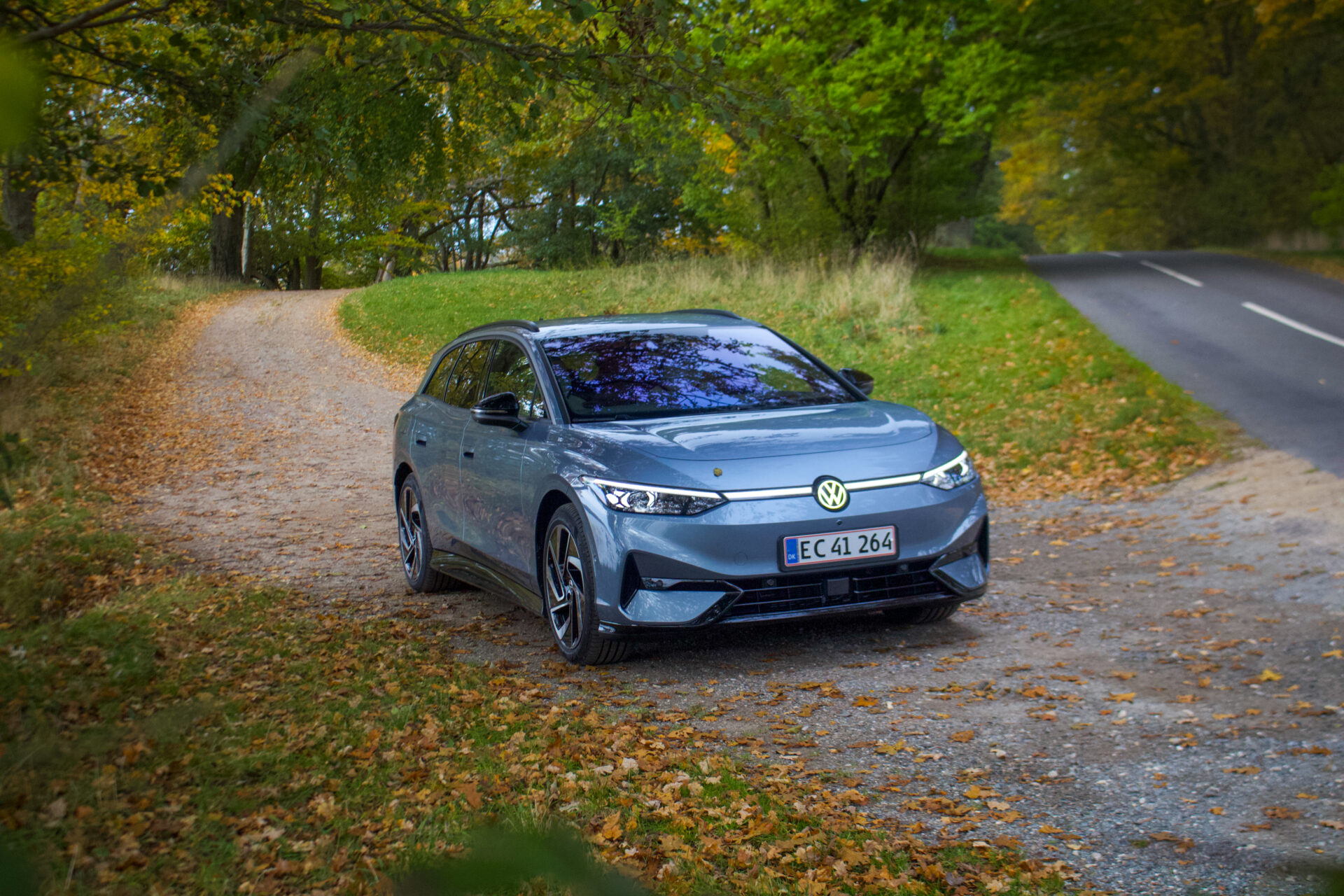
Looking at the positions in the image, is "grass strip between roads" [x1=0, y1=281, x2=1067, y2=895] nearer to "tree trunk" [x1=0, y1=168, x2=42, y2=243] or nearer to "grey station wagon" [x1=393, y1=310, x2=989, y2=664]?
"grey station wagon" [x1=393, y1=310, x2=989, y2=664]

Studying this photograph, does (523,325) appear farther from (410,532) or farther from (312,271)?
(312,271)

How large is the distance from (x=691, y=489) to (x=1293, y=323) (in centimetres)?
1561

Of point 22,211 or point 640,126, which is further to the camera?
point 640,126

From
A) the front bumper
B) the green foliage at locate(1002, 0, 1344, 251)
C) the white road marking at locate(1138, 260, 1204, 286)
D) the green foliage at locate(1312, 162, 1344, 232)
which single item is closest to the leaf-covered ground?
the front bumper

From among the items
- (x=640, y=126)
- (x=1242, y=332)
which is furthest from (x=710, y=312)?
(x=1242, y=332)

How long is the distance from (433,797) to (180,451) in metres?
13.4

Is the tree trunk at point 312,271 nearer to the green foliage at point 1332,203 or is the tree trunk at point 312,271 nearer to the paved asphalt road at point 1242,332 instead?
the paved asphalt road at point 1242,332

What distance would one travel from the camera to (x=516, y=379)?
7.15m

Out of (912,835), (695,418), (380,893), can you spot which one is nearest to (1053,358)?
(695,418)

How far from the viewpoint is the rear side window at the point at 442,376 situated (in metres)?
8.25

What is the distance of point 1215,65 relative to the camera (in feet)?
124

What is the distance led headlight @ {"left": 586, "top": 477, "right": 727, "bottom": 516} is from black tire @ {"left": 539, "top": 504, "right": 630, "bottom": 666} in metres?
0.28

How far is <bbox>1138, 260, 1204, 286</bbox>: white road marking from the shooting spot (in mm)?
23456

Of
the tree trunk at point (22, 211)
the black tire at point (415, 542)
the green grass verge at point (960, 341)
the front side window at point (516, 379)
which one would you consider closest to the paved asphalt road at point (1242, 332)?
the green grass verge at point (960, 341)
